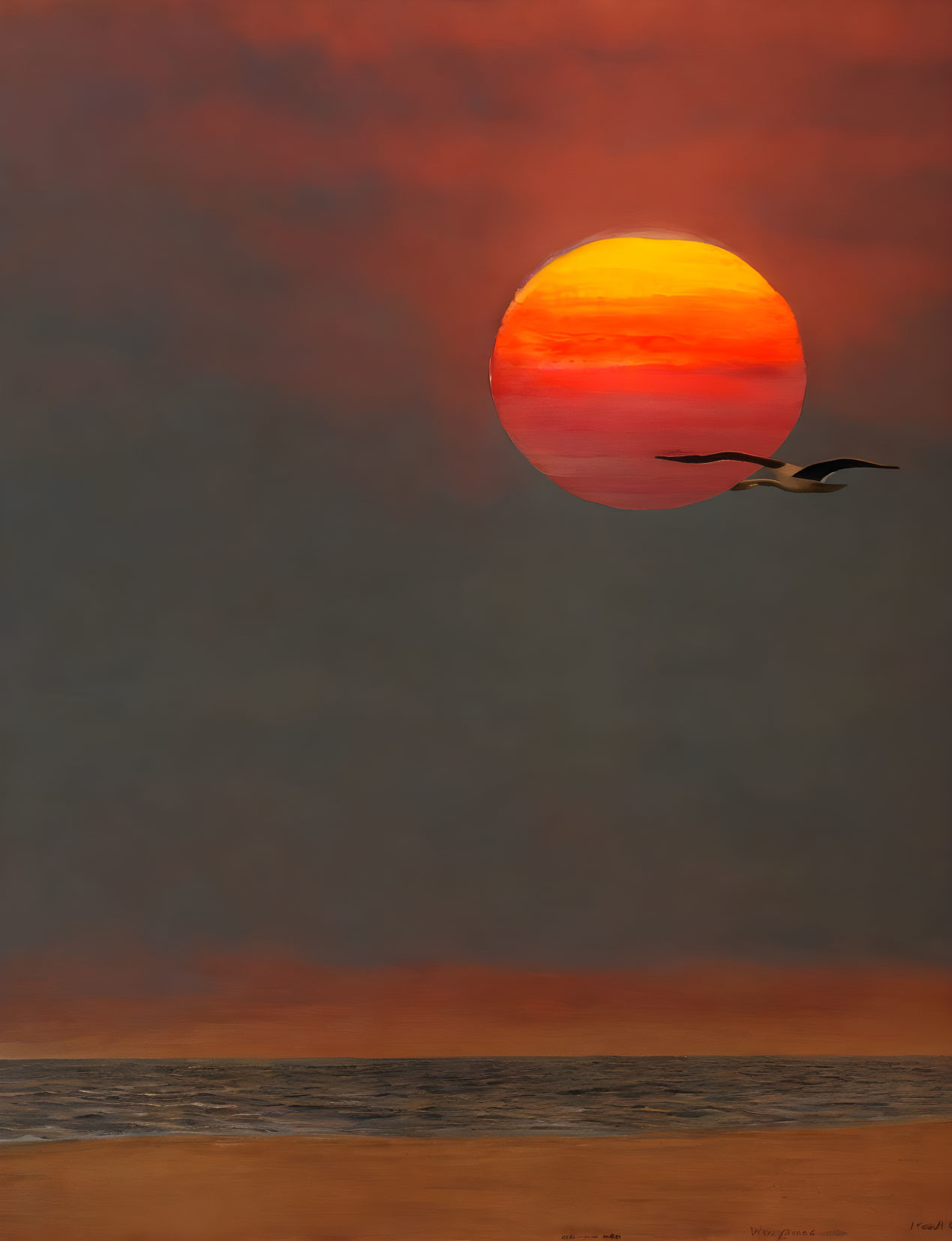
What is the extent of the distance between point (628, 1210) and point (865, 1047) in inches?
20.0

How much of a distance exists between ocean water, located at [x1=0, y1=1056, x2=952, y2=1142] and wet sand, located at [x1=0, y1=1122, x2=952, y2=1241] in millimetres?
27

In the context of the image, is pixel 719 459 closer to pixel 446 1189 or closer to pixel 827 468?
pixel 827 468

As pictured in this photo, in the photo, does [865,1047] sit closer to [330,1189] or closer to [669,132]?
[330,1189]

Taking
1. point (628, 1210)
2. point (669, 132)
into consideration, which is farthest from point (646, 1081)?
point (669, 132)

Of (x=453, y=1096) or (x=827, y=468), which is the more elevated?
(x=827, y=468)

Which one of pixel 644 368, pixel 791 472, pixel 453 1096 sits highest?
pixel 644 368

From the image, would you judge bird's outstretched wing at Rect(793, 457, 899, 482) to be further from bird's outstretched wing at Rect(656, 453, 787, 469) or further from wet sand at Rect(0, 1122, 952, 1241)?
wet sand at Rect(0, 1122, 952, 1241)

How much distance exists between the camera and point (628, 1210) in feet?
7.52

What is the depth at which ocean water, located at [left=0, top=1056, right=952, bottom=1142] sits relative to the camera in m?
2.32

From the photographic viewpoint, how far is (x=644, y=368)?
7.58 feet

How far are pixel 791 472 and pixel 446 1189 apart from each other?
4.43 ft
